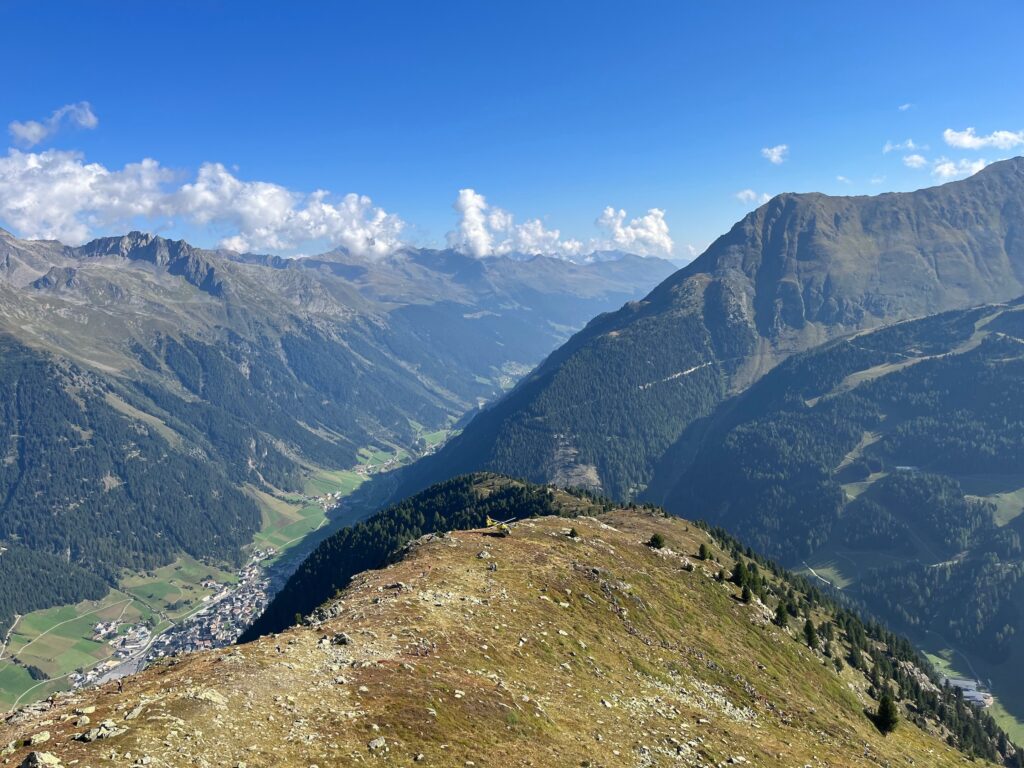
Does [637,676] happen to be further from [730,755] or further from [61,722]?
[61,722]

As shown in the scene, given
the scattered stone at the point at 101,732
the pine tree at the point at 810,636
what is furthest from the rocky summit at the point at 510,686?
the pine tree at the point at 810,636

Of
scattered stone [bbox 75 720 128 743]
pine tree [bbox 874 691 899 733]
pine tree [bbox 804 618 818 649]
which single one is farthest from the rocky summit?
pine tree [bbox 874 691 899 733]

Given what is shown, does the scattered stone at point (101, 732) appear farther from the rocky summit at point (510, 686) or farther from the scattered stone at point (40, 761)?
the scattered stone at point (40, 761)

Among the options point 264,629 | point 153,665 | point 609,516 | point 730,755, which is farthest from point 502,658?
point 264,629

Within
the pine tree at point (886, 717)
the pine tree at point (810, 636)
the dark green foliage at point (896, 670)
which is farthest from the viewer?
the dark green foliage at point (896, 670)

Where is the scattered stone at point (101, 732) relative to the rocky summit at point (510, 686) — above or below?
above

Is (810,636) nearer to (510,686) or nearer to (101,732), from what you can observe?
(510,686)

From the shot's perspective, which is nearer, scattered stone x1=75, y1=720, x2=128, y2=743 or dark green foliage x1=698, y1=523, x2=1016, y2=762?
scattered stone x1=75, y1=720, x2=128, y2=743

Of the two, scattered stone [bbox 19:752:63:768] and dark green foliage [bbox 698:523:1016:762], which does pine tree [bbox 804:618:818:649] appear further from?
scattered stone [bbox 19:752:63:768]

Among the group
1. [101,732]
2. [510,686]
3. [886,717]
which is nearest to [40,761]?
[101,732]

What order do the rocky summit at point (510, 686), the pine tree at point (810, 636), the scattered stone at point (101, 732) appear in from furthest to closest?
the pine tree at point (810, 636)
the rocky summit at point (510, 686)
the scattered stone at point (101, 732)
